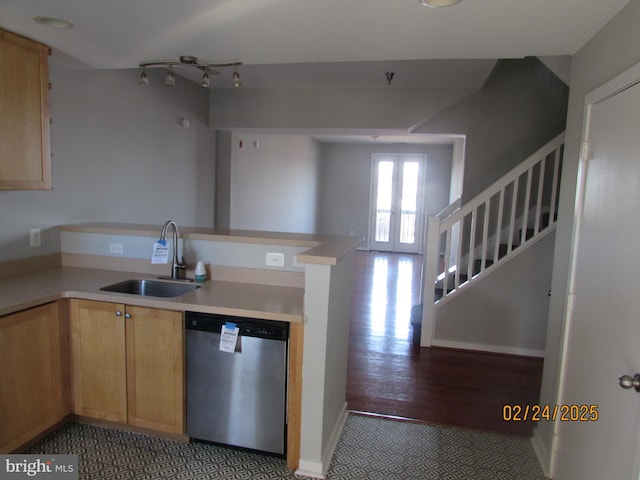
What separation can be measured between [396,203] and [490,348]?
6.56 meters

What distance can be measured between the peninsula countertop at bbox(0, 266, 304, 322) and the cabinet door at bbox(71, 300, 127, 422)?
0.27 feet

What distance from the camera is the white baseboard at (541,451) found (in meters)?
2.25

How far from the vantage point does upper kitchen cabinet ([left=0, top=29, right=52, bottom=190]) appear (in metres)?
2.20

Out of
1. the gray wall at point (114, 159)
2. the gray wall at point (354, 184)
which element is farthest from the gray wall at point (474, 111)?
the gray wall at point (354, 184)

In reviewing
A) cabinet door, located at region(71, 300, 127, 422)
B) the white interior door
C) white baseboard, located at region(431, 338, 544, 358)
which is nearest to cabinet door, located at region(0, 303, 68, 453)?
cabinet door, located at region(71, 300, 127, 422)

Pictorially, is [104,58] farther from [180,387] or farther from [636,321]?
[636,321]

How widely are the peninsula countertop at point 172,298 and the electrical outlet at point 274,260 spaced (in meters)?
0.14

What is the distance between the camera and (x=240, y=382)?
7.17ft

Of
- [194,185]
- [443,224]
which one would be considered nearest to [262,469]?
[443,224]

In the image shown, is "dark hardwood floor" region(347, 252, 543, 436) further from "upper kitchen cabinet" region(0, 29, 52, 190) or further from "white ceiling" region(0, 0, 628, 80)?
"upper kitchen cabinet" region(0, 29, 52, 190)

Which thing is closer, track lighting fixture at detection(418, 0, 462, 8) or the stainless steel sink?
track lighting fixture at detection(418, 0, 462, 8)

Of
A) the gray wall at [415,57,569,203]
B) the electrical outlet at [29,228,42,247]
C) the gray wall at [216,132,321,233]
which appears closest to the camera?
the electrical outlet at [29,228,42,247]

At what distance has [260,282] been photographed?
8.68 feet

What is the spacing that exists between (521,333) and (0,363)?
154 inches
